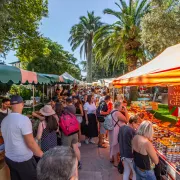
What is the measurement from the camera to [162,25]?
Answer: 1359 centimetres

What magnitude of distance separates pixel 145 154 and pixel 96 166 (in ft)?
8.10

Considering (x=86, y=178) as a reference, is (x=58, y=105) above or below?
above

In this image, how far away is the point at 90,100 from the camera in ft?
23.1

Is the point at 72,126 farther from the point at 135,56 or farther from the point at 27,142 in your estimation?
the point at 135,56

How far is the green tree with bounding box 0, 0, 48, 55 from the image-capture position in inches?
554

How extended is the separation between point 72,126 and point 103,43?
1449cm

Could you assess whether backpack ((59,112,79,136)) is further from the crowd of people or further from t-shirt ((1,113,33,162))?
t-shirt ((1,113,33,162))

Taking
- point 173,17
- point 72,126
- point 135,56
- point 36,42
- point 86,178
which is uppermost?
point 173,17

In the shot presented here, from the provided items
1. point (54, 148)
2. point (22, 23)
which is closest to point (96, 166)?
point (54, 148)

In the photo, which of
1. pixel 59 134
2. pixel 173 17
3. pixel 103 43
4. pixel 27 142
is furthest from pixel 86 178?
pixel 103 43

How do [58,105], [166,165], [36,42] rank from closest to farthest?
[166,165], [58,105], [36,42]

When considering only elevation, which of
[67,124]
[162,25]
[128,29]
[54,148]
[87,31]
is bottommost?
[67,124]

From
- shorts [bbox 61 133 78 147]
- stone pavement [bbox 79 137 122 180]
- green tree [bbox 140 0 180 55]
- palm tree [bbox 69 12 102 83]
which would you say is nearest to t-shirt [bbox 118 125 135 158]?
stone pavement [bbox 79 137 122 180]

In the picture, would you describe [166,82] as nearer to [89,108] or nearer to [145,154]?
[145,154]
